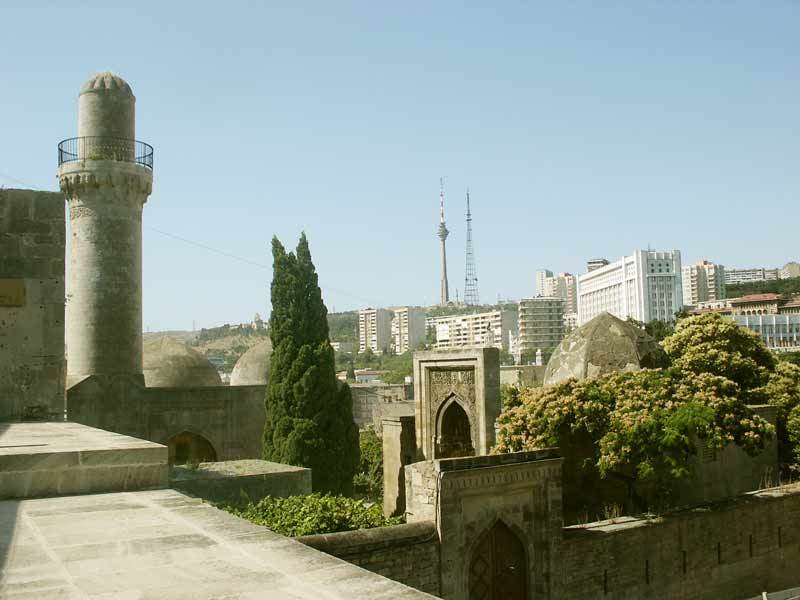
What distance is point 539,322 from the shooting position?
158 meters

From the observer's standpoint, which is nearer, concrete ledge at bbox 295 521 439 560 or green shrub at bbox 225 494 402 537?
concrete ledge at bbox 295 521 439 560

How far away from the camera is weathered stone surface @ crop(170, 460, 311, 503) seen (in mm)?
12844

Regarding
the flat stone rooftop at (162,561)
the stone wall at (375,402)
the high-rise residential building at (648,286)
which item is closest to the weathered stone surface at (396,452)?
the stone wall at (375,402)

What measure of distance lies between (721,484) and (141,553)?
16253 millimetres

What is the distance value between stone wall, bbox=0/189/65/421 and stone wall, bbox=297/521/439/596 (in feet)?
12.2

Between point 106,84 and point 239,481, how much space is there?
435 inches

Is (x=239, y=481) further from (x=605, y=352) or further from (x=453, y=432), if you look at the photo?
(x=605, y=352)

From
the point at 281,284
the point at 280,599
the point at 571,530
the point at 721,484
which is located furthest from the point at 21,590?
the point at 281,284

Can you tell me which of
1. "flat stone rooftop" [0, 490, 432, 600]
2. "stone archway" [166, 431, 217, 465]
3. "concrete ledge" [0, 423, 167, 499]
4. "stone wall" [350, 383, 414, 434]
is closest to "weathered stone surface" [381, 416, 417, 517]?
"stone archway" [166, 431, 217, 465]

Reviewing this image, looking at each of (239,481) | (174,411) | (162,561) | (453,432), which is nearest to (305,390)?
(174,411)

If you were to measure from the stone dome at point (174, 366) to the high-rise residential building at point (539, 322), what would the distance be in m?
135

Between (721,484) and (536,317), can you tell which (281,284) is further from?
(536,317)

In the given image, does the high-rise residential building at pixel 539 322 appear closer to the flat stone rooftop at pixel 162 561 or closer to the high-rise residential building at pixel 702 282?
the high-rise residential building at pixel 702 282

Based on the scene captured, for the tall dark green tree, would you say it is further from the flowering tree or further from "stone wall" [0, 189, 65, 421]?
"stone wall" [0, 189, 65, 421]
